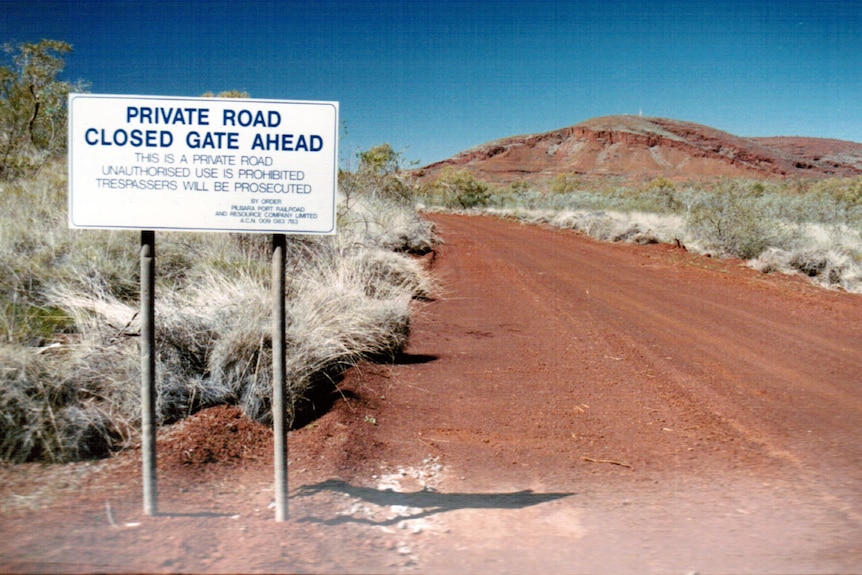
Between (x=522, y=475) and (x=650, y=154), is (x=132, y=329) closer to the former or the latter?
(x=522, y=475)

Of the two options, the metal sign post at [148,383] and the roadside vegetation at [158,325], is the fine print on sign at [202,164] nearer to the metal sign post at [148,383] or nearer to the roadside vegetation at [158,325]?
the metal sign post at [148,383]

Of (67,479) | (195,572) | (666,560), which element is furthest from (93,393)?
(666,560)

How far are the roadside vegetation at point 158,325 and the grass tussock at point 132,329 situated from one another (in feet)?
0.04

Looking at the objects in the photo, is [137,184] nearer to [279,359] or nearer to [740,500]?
[279,359]

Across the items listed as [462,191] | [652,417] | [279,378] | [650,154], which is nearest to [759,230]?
[652,417]

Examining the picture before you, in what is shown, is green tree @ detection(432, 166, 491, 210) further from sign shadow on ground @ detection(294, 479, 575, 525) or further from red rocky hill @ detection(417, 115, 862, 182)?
red rocky hill @ detection(417, 115, 862, 182)

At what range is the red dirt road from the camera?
11.0ft

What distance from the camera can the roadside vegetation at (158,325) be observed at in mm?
4520

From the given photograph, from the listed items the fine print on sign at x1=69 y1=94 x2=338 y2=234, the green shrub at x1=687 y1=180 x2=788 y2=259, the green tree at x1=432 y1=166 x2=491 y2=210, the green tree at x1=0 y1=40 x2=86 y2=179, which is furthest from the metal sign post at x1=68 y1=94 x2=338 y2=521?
the green tree at x1=432 y1=166 x2=491 y2=210

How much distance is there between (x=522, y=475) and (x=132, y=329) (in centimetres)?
317

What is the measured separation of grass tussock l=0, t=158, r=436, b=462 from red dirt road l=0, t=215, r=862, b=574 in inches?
10.0

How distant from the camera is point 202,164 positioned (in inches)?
141

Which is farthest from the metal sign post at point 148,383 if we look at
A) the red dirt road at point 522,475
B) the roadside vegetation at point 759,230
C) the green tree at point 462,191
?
the green tree at point 462,191

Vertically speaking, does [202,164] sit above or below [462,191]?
below
